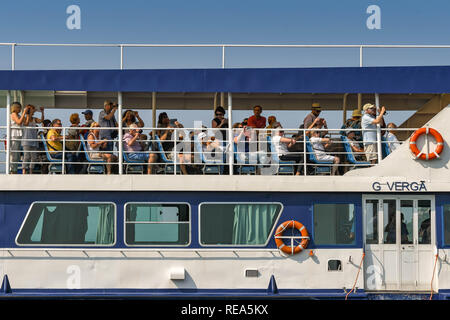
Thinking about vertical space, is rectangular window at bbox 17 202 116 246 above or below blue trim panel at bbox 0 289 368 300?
above

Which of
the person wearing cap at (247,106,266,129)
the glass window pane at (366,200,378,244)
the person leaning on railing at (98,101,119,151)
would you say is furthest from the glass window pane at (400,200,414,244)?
the person leaning on railing at (98,101,119,151)

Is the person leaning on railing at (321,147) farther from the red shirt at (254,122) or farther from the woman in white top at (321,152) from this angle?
the red shirt at (254,122)

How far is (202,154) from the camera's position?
45.6 ft

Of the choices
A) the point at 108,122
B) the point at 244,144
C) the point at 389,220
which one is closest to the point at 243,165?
the point at 244,144

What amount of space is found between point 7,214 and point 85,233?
1524 millimetres

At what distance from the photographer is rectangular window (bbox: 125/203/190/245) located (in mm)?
13594

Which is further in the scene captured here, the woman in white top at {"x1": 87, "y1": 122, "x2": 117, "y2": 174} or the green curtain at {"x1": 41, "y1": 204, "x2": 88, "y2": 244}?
the woman in white top at {"x1": 87, "y1": 122, "x2": 117, "y2": 174}

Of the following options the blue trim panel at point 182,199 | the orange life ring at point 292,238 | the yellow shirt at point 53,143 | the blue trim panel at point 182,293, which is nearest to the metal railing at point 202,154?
the yellow shirt at point 53,143

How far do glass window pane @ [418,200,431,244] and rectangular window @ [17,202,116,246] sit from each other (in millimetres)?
5876

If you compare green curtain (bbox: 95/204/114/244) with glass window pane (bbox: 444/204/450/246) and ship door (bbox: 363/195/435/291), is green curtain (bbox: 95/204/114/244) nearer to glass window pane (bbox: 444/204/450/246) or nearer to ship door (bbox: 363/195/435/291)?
ship door (bbox: 363/195/435/291)

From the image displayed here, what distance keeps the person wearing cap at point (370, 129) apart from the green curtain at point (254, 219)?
2192 mm

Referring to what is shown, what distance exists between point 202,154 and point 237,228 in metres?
1.59

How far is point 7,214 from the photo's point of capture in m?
13.6

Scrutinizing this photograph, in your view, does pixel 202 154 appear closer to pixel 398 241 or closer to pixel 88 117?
pixel 88 117
